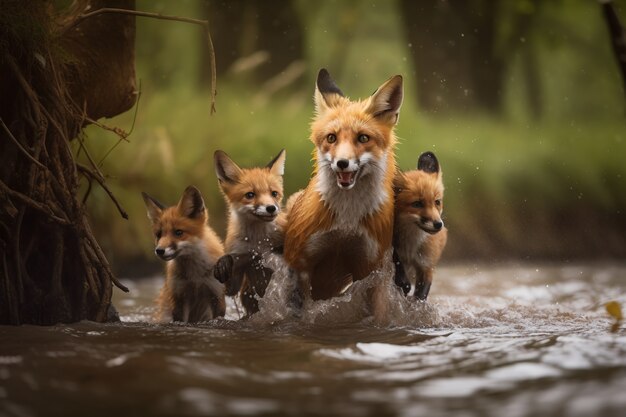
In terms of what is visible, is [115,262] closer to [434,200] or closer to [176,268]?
[176,268]

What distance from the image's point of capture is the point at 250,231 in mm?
5070

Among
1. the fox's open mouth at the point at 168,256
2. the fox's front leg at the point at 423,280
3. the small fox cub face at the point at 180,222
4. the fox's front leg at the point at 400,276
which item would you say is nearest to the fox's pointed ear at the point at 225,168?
the small fox cub face at the point at 180,222

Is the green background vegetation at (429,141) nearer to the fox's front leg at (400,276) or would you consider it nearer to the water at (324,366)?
the fox's front leg at (400,276)

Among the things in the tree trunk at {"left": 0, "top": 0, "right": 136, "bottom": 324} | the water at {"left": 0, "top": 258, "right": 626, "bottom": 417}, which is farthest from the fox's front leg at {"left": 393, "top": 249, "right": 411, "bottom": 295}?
the tree trunk at {"left": 0, "top": 0, "right": 136, "bottom": 324}

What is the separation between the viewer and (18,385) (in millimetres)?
2887

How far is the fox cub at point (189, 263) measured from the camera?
5.23 metres

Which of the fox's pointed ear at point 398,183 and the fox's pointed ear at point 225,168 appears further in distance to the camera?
the fox's pointed ear at point 225,168

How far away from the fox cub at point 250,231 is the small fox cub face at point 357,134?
22.1 inches

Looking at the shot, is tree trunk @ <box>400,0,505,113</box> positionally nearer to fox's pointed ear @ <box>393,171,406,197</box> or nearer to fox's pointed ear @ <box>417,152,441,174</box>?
fox's pointed ear @ <box>417,152,441,174</box>

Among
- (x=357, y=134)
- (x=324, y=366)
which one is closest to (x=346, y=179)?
(x=357, y=134)

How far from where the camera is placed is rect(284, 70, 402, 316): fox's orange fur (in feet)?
14.6

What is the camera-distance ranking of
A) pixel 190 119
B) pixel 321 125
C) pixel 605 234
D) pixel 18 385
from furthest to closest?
pixel 605 234 < pixel 190 119 < pixel 321 125 < pixel 18 385

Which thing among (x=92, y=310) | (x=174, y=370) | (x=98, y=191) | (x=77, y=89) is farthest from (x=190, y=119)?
(x=174, y=370)

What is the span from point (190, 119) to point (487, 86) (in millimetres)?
5294
